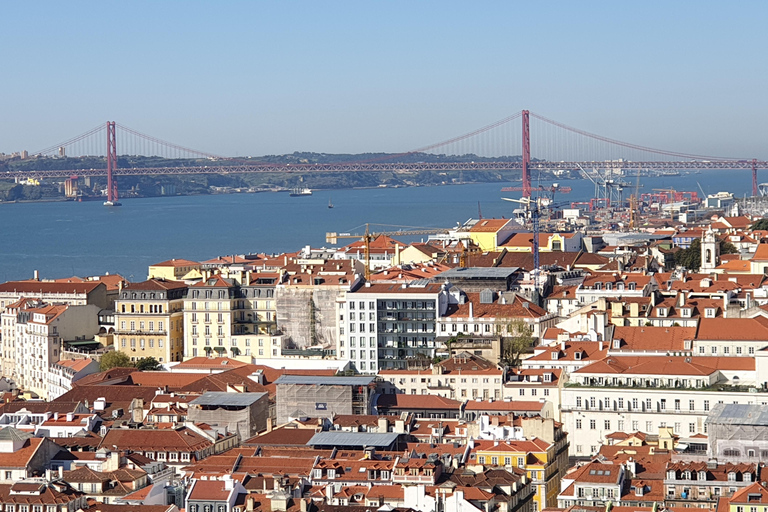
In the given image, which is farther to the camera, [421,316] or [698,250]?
[698,250]

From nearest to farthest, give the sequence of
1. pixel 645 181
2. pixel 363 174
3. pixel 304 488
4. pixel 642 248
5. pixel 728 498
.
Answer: pixel 728 498
pixel 304 488
pixel 642 248
pixel 363 174
pixel 645 181

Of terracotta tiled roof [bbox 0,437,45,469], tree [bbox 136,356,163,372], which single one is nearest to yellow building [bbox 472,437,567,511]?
terracotta tiled roof [bbox 0,437,45,469]

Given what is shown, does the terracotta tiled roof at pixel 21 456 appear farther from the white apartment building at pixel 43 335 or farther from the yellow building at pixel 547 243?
the yellow building at pixel 547 243

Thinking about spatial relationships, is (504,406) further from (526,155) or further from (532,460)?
(526,155)

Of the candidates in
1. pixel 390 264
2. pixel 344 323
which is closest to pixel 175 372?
pixel 344 323

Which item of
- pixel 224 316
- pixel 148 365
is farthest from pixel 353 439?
pixel 224 316

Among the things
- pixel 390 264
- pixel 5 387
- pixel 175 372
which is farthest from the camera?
pixel 390 264

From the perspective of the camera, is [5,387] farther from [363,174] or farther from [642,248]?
[363,174]
